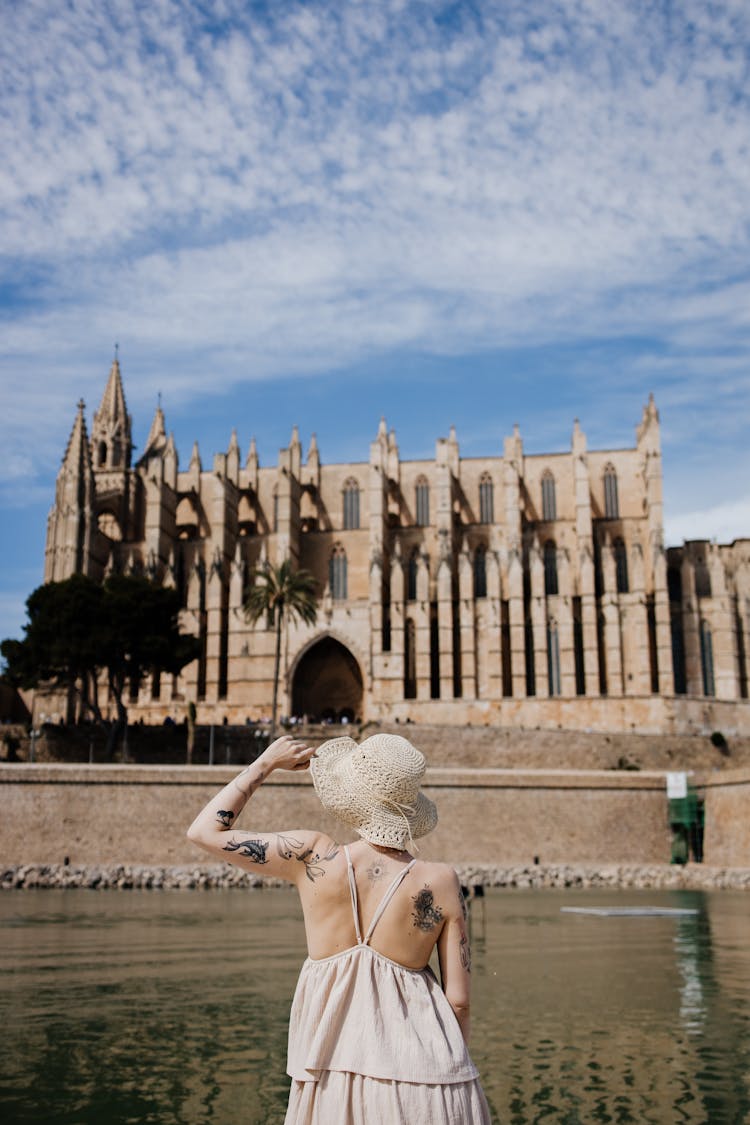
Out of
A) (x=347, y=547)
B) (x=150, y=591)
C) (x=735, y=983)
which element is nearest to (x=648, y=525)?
(x=347, y=547)

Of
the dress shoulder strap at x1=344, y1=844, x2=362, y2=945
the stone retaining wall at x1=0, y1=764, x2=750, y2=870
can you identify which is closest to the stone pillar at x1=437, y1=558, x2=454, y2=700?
the stone retaining wall at x1=0, y1=764, x2=750, y2=870

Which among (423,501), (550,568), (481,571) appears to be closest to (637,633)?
(550,568)

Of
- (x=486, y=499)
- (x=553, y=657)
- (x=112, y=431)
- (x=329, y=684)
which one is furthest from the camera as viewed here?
(x=112, y=431)

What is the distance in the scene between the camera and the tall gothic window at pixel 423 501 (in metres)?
57.3

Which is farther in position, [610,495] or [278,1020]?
[610,495]

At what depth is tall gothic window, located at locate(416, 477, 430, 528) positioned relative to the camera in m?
57.3

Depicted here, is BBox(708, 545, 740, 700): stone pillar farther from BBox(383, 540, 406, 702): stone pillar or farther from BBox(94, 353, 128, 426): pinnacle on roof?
BBox(94, 353, 128, 426): pinnacle on roof

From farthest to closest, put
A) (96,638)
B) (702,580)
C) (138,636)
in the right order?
(702,580) → (138,636) → (96,638)

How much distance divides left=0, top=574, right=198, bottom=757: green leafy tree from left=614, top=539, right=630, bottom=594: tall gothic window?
20.5 metres

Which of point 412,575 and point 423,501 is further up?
point 423,501

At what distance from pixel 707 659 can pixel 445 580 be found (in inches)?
457

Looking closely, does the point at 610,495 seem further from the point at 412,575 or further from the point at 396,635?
the point at 396,635

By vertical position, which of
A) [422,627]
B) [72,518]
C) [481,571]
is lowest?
[422,627]

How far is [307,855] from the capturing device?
136 inches
